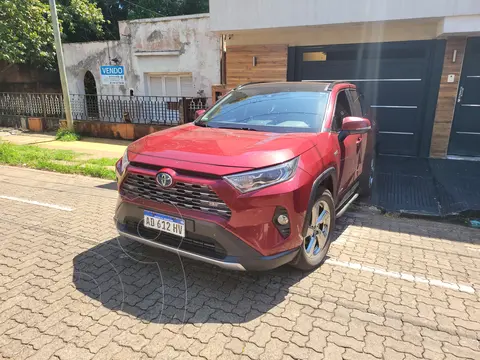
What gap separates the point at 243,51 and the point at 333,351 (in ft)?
28.4

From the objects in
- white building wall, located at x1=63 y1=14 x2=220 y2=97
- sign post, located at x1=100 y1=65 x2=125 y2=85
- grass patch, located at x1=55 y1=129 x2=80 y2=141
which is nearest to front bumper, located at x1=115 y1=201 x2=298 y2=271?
grass patch, located at x1=55 y1=129 x2=80 y2=141

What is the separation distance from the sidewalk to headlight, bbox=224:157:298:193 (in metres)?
6.52

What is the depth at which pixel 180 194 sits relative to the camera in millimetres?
2730

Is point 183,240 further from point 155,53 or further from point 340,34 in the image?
point 155,53

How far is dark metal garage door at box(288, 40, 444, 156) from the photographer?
7785 millimetres

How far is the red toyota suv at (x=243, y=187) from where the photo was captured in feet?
8.48

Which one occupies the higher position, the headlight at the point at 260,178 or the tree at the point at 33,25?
the tree at the point at 33,25

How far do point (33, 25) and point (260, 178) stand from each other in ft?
49.7

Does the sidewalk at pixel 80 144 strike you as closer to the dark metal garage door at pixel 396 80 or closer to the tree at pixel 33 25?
the tree at pixel 33 25

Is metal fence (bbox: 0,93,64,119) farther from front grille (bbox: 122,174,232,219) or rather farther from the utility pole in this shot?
front grille (bbox: 122,174,232,219)

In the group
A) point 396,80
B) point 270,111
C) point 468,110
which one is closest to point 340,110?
point 270,111

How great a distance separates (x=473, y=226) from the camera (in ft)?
14.9

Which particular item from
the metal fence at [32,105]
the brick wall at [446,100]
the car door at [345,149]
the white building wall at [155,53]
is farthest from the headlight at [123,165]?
the metal fence at [32,105]

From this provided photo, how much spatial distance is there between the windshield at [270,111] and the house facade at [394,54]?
181 inches
